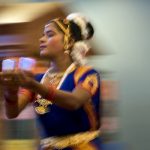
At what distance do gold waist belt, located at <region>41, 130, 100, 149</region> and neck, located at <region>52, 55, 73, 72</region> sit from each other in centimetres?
32

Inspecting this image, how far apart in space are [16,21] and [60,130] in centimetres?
77

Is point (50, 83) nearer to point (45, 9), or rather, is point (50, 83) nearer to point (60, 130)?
point (60, 130)

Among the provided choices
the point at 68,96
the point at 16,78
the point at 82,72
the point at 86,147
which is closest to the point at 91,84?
the point at 82,72

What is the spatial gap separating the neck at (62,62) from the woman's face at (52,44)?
0.02 meters

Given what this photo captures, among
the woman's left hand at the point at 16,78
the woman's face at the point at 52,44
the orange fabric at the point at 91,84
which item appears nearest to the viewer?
the woman's left hand at the point at 16,78

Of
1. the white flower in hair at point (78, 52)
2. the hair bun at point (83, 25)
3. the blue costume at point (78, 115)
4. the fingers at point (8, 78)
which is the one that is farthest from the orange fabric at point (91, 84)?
the fingers at point (8, 78)

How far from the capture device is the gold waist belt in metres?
2.02

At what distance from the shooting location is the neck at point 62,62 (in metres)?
2.13

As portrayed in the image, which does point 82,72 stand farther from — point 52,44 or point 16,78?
point 16,78

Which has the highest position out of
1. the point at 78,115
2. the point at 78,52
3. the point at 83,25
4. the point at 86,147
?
the point at 83,25

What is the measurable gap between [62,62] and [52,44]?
10 cm

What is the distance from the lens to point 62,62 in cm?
214

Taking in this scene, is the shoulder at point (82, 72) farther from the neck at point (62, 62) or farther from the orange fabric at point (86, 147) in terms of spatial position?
the orange fabric at point (86, 147)

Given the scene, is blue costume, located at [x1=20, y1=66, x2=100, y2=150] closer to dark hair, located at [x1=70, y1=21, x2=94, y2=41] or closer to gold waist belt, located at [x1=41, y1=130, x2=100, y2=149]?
gold waist belt, located at [x1=41, y1=130, x2=100, y2=149]
